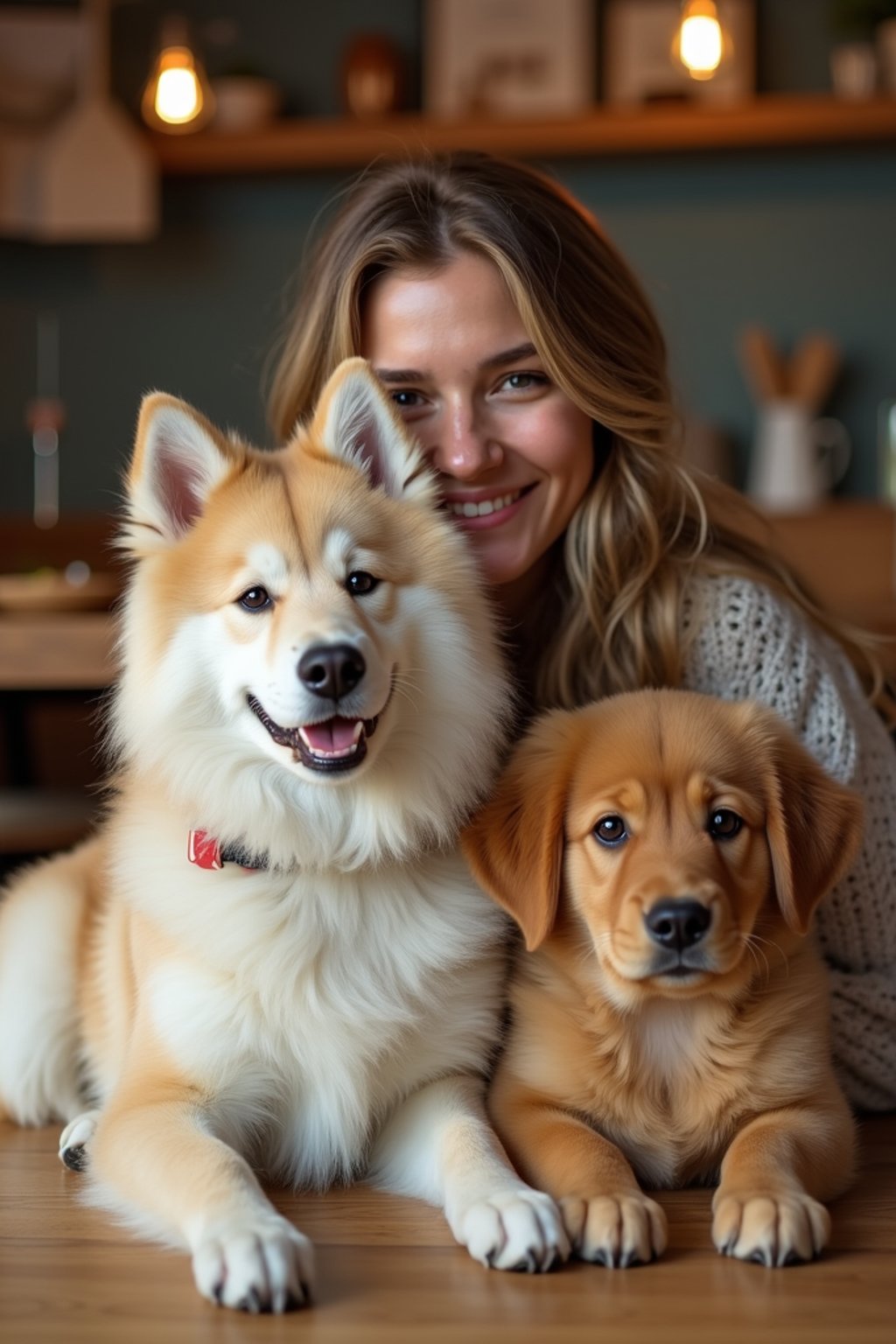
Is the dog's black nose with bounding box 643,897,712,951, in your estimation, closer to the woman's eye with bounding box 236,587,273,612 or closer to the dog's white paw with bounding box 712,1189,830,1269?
the dog's white paw with bounding box 712,1189,830,1269

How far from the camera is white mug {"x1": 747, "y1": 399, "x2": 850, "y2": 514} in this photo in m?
4.61

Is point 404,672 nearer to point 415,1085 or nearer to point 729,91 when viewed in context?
point 415,1085

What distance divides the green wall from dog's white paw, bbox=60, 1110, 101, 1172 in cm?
312

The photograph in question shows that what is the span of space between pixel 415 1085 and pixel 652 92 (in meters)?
3.68

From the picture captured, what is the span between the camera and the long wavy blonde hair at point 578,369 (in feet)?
7.07

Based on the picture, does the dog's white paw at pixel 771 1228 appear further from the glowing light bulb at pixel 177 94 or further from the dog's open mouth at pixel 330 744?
the glowing light bulb at pixel 177 94

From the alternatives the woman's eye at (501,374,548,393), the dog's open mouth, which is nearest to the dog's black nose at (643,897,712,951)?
the dog's open mouth

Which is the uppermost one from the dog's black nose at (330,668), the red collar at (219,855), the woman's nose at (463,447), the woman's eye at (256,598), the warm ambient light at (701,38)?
the warm ambient light at (701,38)

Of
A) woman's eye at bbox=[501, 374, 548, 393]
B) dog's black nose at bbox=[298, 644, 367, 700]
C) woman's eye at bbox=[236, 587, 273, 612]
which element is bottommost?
dog's black nose at bbox=[298, 644, 367, 700]

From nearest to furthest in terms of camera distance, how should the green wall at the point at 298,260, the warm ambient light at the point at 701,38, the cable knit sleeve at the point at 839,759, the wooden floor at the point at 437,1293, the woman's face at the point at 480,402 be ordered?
1. the wooden floor at the point at 437,1293
2. the cable knit sleeve at the point at 839,759
3. the woman's face at the point at 480,402
4. the warm ambient light at the point at 701,38
5. the green wall at the point at 298,260

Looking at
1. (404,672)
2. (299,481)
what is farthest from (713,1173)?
(299,481)

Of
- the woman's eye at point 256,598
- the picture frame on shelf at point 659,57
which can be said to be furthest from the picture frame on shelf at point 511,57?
the woman's eye at point 256,598

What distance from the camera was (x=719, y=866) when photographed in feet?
5.15

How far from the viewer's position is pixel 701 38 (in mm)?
3746
